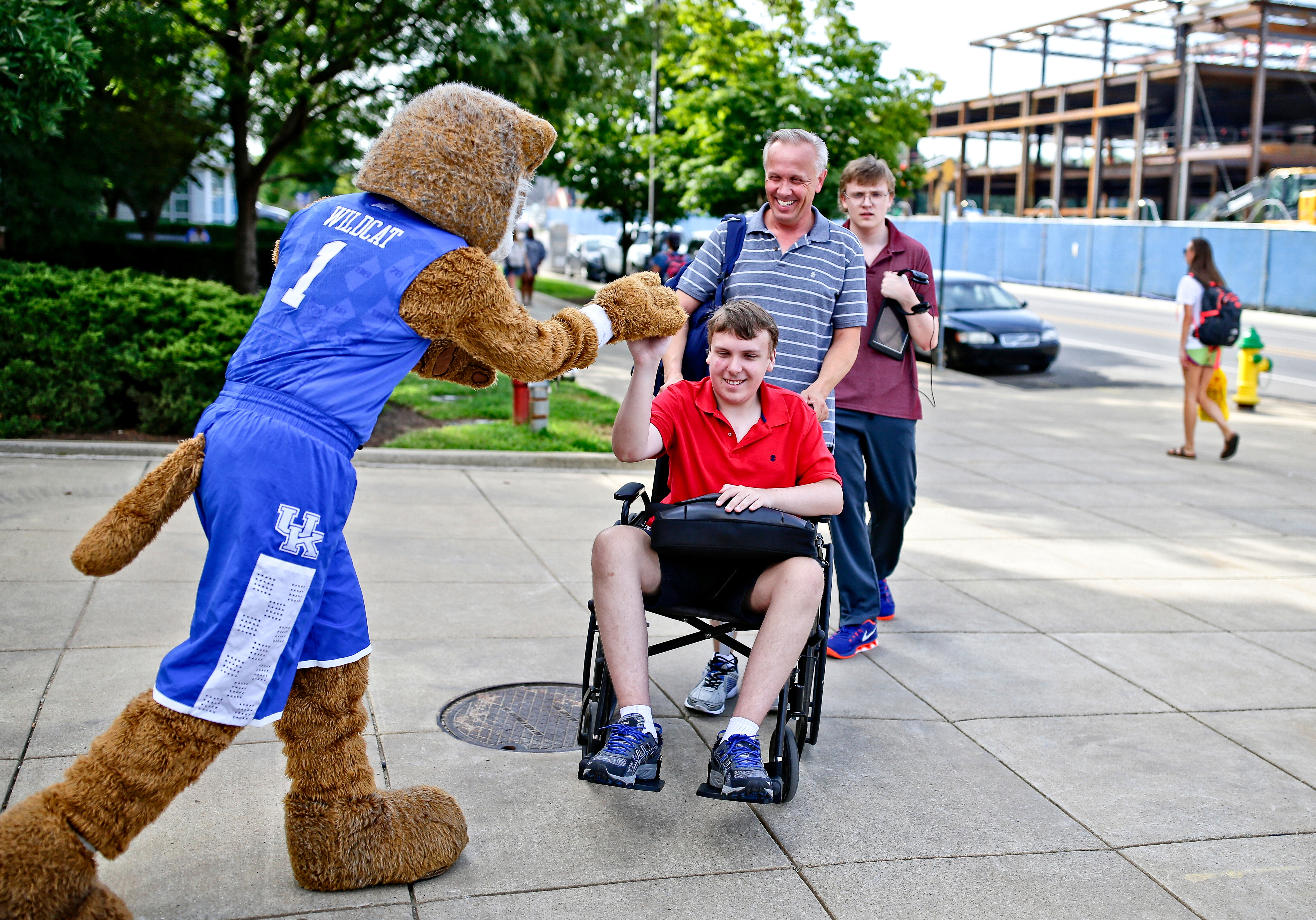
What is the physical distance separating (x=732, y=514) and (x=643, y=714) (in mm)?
624

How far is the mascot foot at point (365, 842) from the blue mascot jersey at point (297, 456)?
344mm

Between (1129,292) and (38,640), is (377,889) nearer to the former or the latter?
(38,640)

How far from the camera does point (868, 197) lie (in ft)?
15.1

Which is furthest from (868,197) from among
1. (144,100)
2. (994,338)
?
(144,100)

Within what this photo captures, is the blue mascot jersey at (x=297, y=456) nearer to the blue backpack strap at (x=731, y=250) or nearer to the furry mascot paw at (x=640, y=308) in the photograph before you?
the furry mascot paw at (x=640, y=308)

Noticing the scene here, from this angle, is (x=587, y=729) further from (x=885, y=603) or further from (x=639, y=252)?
(x=639, y=252)

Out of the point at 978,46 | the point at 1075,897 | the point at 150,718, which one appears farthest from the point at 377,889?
the point at 978,46

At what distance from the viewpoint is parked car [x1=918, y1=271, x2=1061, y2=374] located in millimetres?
16594

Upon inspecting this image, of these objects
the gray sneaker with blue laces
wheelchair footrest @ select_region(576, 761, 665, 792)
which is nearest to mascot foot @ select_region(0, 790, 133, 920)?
wheelchair footrest @ select_region(576, 761, 665, 792)

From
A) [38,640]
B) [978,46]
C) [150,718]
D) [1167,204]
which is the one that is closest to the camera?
[150,718]

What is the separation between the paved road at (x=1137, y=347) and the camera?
16.3 meters

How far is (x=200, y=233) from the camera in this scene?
111 ft

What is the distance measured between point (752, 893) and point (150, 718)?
1.46 meters

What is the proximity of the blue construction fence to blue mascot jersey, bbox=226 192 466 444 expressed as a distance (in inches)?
903
